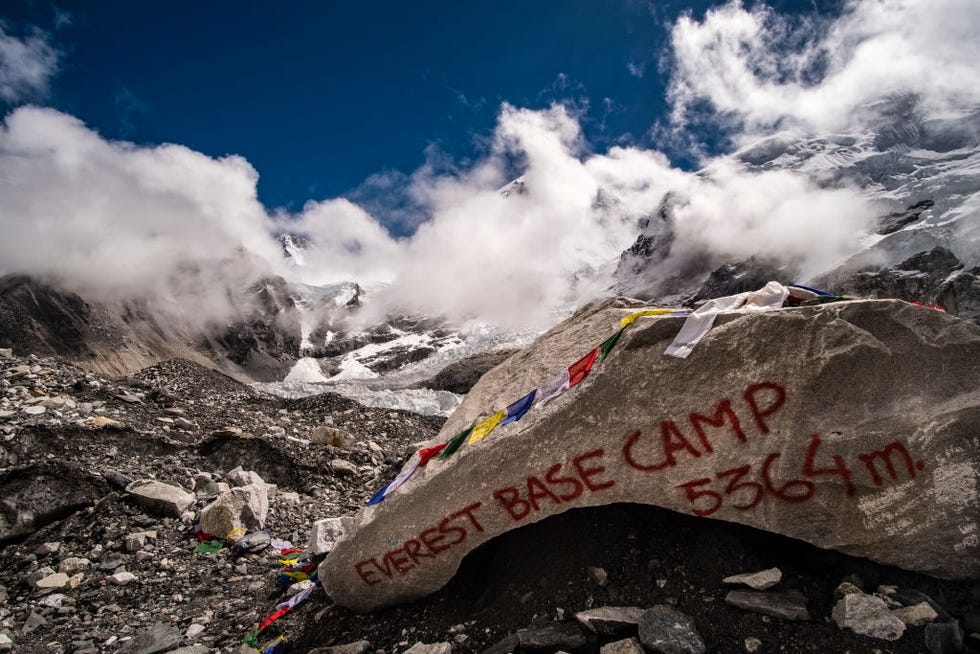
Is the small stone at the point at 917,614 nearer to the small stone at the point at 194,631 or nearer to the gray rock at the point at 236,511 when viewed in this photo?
the small stone at the point at 194,631

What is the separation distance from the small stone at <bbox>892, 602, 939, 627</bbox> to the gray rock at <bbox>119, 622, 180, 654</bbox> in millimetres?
5644

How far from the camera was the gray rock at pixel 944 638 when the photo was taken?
9.43 feet

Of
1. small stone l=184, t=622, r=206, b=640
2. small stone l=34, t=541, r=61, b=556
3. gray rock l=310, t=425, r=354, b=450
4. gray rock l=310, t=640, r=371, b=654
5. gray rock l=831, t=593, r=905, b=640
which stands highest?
gray rock l=310, t=425, r=354, b=450

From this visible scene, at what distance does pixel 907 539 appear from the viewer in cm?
347

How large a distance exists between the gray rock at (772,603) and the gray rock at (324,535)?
13.4 ft

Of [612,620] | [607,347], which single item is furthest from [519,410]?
[612,620]

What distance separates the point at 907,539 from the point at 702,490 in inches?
54.9

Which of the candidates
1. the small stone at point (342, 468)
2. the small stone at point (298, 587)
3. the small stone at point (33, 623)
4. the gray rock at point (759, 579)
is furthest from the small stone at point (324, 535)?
the gray rock at point (759, 579)

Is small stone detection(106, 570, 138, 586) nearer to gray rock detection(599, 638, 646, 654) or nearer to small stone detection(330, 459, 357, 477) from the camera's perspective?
small stone detection(330, 459, 357, 477)

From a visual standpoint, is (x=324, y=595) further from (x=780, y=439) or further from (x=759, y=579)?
(x=780, y=439)

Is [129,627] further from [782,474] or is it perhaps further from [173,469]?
[782,474]

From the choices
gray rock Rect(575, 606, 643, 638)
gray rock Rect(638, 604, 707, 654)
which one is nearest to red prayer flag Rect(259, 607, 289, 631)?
gray rock Rect(575, 606, 643, 638)

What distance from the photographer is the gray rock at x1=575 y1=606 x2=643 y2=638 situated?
11.3 ft

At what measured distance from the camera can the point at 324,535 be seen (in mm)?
5855
